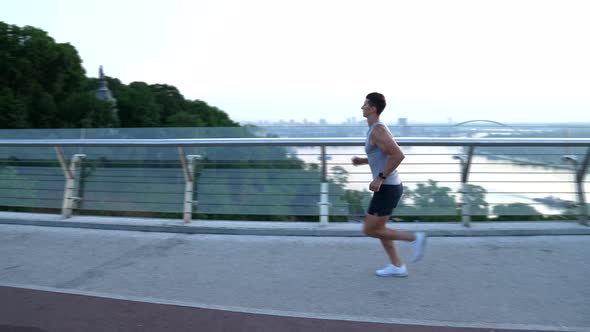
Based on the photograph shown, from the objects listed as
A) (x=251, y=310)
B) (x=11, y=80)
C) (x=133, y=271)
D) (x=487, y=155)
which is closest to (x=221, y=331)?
(x=251, y=310)

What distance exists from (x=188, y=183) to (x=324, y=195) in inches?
74.2

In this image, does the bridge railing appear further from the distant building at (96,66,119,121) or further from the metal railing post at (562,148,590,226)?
the distant building at (96,66,119,121)

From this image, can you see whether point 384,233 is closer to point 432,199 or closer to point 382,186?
point 382,186

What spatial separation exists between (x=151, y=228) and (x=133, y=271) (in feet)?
5.05

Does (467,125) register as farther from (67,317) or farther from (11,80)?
(11,80)

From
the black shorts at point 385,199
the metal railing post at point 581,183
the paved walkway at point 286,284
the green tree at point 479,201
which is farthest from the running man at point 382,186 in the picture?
the metal railing post at point 581,183

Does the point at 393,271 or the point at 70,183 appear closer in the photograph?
the point at 393,271

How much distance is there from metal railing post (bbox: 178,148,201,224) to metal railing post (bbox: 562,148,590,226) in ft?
16.2

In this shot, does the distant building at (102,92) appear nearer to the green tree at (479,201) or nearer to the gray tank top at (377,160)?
the green tree at (479,201)

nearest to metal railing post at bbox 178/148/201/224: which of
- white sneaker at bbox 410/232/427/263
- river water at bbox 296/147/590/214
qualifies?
river water at bbox 296/147/590/214

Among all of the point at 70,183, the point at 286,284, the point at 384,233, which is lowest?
the point at 286,284

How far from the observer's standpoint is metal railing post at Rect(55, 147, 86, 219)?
24.6 ft

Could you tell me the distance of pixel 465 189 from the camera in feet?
22.0

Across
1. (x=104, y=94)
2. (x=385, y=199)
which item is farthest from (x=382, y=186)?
(x=104, y=94)
